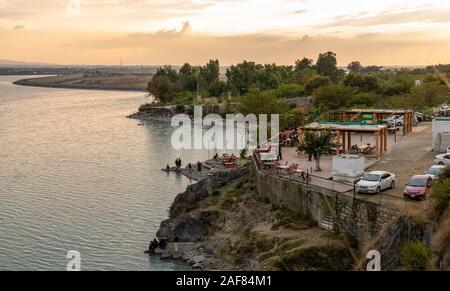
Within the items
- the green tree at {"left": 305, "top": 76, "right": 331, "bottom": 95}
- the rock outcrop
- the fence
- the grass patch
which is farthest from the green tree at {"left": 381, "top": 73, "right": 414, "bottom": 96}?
the rock outcrop

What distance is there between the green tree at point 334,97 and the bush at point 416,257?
56877mm

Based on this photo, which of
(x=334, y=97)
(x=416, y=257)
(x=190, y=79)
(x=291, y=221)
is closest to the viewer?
(x=416, y=257)

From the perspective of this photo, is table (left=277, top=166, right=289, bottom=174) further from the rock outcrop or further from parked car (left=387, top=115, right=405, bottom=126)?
parked car (left=387, top=115, right=405, bottom=126)

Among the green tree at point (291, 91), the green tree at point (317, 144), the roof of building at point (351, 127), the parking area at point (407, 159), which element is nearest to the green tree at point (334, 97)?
the green tree at point (291, 91)

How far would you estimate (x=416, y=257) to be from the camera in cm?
1902

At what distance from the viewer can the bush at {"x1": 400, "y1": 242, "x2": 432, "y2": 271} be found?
18781 millimetres

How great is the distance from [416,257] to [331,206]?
7547 millimetres

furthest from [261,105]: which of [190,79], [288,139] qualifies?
[190,79]

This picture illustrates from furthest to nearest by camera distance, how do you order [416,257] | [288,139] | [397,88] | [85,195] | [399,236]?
[397,88]
[85,195]
[288,139]
[399,236]
[416,257]

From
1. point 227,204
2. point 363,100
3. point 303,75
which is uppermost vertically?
point 303,75

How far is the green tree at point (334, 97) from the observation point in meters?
76.6

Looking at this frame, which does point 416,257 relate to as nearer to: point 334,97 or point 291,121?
point 291,121

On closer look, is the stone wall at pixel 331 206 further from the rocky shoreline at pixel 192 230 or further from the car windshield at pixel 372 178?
the rocky shoreline at pixel 192 230

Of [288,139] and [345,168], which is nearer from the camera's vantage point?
[345,168]
